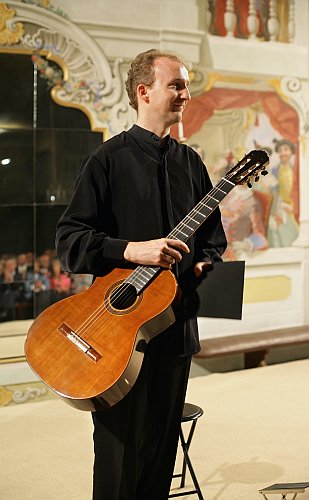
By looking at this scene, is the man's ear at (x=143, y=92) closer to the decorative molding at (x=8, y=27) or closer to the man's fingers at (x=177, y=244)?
the man's fingers at (x=177, y=244)

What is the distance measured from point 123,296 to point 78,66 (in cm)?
364

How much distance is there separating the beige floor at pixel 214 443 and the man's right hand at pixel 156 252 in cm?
162

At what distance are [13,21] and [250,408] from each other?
3.27 meters

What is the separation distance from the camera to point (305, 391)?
5.84 m

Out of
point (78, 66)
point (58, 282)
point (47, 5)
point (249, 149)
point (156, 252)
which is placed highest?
point (47, 5)

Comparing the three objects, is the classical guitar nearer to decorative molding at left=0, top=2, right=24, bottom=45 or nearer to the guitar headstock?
the guitar headstock

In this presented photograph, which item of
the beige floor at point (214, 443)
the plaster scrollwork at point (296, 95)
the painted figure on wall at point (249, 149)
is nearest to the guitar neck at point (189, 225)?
the beige floor at point (214, 443)

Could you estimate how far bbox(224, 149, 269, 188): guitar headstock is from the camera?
8.89ft

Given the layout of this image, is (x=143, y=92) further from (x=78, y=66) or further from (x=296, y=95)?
(x=296, y=95)

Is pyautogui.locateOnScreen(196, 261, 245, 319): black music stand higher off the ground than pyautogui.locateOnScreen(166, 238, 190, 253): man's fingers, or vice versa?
pyautogui.locateOnScreen(166, 238, 190, 253): man's fingers

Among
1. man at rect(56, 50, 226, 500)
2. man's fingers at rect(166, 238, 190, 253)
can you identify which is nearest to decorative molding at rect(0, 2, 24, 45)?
man at rect(56, 50, 226, 500)

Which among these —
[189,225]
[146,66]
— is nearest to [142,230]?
[189,225]

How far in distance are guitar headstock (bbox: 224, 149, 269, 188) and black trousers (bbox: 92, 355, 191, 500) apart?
0.69 m

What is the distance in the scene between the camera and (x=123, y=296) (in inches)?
105
